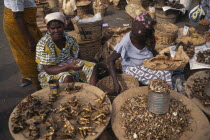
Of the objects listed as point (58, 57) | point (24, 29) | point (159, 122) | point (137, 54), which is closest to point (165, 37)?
point (137, 54)

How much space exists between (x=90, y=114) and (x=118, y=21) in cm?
582

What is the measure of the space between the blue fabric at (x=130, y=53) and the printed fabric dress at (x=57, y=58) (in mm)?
561

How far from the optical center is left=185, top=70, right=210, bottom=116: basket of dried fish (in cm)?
221

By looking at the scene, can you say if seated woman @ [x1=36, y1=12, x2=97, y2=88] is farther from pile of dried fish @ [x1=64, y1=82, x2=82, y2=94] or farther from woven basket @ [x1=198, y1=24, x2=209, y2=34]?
woven basket @ [x1=198, y1=24, x2=209, y2=34]

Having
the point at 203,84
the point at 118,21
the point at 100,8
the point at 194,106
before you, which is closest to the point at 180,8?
the point at 118,21

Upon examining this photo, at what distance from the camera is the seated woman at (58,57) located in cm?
269

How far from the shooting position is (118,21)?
23.8ft

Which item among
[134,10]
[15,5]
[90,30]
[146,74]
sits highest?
[15,5]

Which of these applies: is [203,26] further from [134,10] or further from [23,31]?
[23,31]

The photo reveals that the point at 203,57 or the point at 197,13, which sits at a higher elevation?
the point at 197,13

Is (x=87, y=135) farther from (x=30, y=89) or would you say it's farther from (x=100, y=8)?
(x=100, y=8)

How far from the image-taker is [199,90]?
2.37m

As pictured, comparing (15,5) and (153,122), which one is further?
(15,5)

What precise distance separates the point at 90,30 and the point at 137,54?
1589 mm
